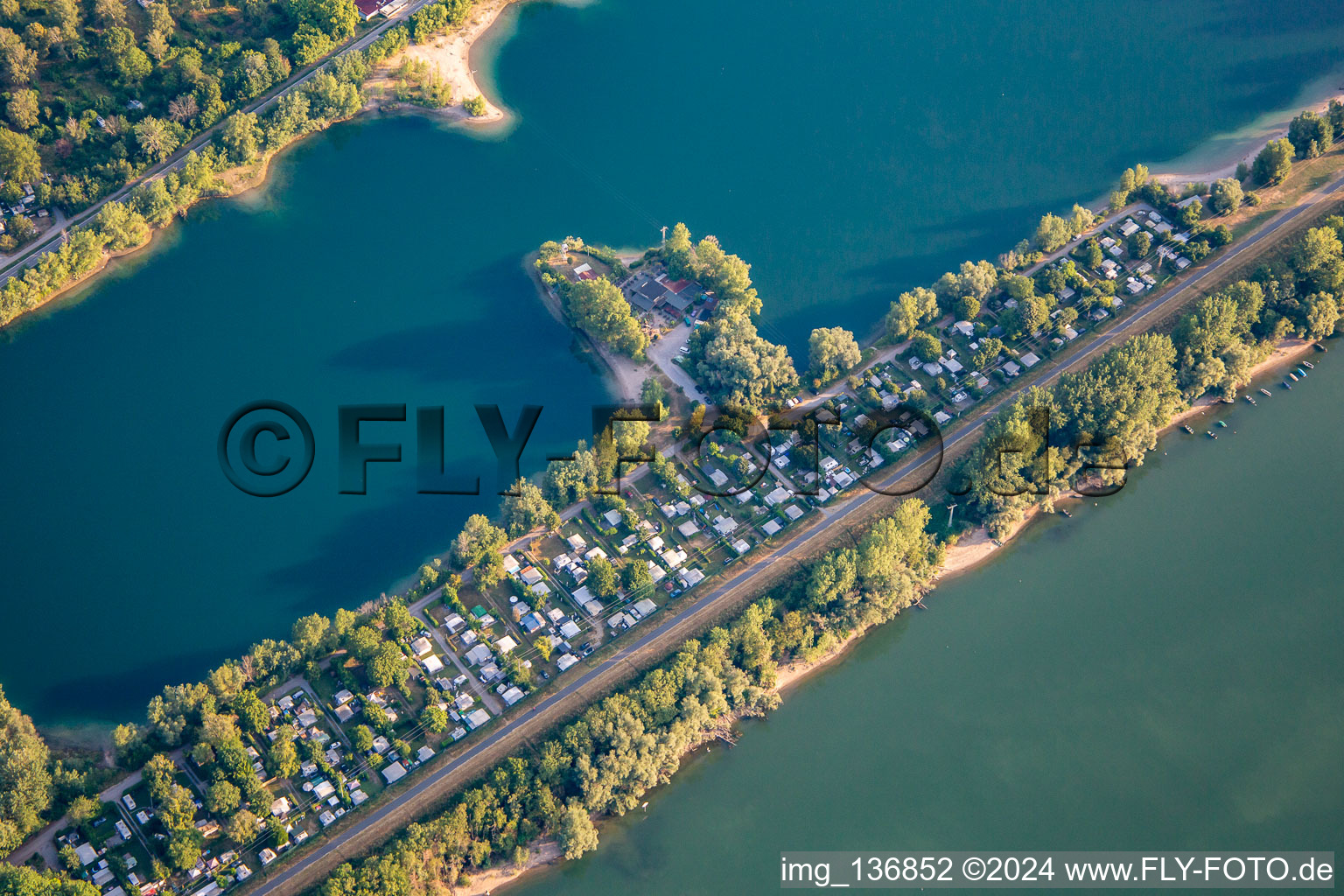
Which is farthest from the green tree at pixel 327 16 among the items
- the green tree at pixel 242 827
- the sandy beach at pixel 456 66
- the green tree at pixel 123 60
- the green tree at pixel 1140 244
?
the green tree at pixel 242 827

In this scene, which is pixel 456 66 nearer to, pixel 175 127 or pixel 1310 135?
pixel 175 127

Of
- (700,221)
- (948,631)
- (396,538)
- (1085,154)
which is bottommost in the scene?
(948,631)

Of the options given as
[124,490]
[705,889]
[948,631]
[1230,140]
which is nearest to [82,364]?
[124,490]

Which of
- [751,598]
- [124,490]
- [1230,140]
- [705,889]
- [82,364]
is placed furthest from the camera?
[1230,140]

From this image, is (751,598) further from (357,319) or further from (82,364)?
(82,364)

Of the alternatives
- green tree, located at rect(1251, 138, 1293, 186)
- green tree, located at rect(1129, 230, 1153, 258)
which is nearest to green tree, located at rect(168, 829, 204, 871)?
green tree, located at rect(1129, 230, 1153, 258)

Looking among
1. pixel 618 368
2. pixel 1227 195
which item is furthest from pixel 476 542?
Answer: pixel 1227 195
